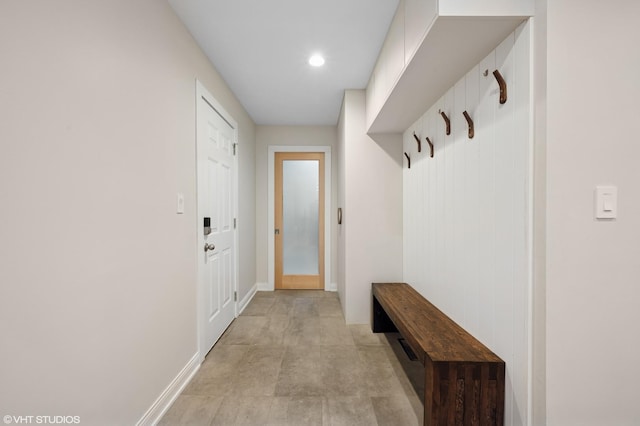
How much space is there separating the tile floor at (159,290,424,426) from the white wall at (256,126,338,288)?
1301 millimetres

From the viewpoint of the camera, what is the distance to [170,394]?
5.78ft

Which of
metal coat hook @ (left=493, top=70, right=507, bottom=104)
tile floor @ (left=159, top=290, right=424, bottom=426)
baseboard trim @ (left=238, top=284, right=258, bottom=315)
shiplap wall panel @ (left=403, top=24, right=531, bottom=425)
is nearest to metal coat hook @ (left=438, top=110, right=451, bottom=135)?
shiplap wall panel @ (left=403, top=24, right=531, bottom=425)

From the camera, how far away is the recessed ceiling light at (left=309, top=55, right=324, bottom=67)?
2416mm

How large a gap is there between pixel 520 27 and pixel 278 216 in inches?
138

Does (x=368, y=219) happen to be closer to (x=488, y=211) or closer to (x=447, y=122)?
(x=447, y=122)

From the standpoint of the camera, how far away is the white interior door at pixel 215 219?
225 cm

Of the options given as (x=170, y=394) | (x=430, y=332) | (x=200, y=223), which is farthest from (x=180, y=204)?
(x=430, y=332)

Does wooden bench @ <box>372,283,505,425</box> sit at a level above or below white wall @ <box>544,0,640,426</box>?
below

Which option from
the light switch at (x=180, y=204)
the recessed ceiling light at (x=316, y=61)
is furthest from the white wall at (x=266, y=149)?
the light switch at (x=180, y=204)

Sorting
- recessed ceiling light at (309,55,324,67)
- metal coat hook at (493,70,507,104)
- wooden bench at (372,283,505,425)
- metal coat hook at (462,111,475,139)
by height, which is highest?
recessed ceiling light at (309,55,324,67)

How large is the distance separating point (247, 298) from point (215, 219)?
1.54 meters

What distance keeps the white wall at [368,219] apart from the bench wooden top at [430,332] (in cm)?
49

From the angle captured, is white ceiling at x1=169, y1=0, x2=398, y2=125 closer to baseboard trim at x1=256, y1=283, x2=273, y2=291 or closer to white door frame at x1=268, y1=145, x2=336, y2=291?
white door frame at x1=268, y1=145, x2=336, y2=291

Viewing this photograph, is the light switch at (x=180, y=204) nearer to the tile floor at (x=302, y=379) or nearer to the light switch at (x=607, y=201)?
the tile floor at (x=302, y=379)
